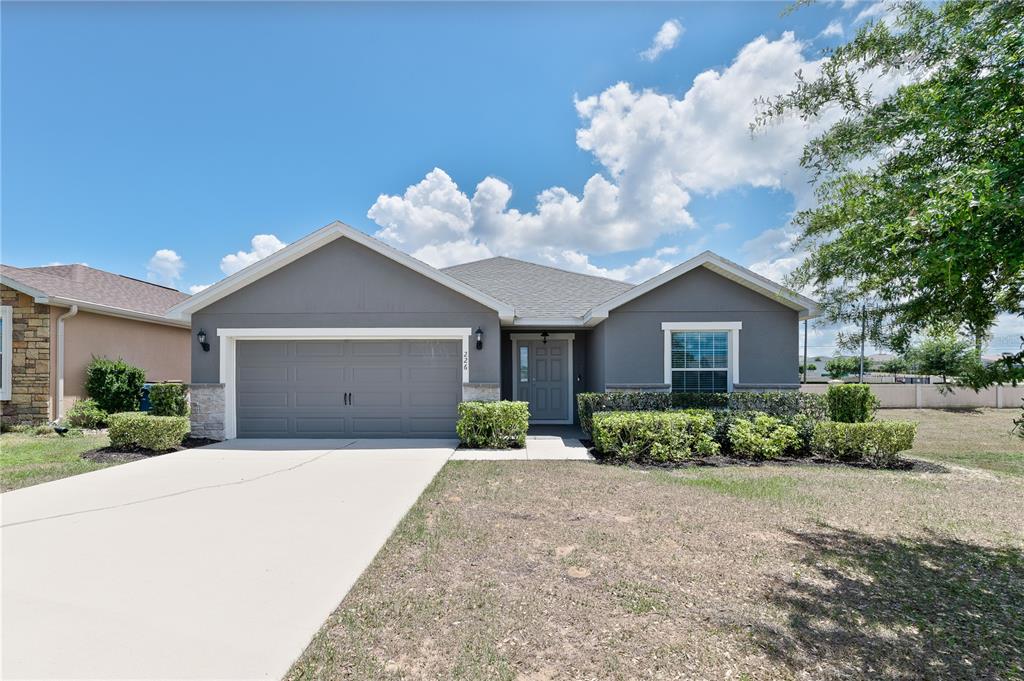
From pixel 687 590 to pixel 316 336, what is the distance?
29.3ft

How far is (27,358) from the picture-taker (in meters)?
11.3

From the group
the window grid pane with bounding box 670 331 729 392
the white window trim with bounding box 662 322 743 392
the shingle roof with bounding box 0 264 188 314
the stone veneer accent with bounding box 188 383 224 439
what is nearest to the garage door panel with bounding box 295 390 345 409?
the stone veneer accent with bounding box 188 383 224 439

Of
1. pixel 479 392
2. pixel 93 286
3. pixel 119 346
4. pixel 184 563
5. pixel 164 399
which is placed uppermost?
pixel 93 286

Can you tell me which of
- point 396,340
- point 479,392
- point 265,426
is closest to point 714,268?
point 479,392

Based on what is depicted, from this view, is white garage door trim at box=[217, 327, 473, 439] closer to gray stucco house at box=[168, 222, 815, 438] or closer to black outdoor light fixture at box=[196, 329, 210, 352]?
gray stucco house at box=[168, 222, 815, 438]

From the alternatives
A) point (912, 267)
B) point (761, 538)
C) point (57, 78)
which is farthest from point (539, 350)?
point (57, 78)

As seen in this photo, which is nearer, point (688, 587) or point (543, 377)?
point (688, 587)

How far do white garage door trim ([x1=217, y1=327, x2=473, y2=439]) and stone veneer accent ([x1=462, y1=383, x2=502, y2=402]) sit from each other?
0.61ft

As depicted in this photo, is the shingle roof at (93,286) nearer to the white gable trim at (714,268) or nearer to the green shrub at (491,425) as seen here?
the green shrub at (491,425)

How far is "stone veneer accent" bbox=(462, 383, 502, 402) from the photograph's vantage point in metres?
9.91

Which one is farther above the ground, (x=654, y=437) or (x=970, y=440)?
(x=654, y=437)

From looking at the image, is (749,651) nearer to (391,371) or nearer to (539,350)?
(391,371)

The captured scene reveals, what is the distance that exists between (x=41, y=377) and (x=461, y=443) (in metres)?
10.8

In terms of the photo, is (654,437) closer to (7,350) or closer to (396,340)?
(396,340)
